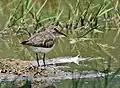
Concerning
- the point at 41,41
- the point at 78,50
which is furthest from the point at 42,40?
the point at 78,50

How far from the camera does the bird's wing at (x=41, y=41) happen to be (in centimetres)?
794

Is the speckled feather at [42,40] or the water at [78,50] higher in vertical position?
the speckled feather at [42,40]

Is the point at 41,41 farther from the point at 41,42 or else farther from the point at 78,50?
the point at 78,50

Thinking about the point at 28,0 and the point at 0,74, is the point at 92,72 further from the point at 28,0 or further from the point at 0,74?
the point at 28,0

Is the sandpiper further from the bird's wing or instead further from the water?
the water

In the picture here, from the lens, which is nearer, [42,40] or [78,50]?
[42,40]

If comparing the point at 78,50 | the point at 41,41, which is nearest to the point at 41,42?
the point at 41,41

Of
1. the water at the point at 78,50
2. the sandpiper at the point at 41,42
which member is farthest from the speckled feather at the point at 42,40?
the water at the point at 78,50

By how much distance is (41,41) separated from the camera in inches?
320

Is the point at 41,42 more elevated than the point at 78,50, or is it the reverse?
the point at 41,42

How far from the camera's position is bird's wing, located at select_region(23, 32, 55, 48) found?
313 inches

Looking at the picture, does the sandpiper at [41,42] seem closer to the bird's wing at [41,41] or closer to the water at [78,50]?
A: the bird's wing at [41,41]

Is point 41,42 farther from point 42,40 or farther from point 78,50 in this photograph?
point 78,50

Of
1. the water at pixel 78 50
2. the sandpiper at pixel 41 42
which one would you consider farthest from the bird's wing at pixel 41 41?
the water at pixel 78 50
